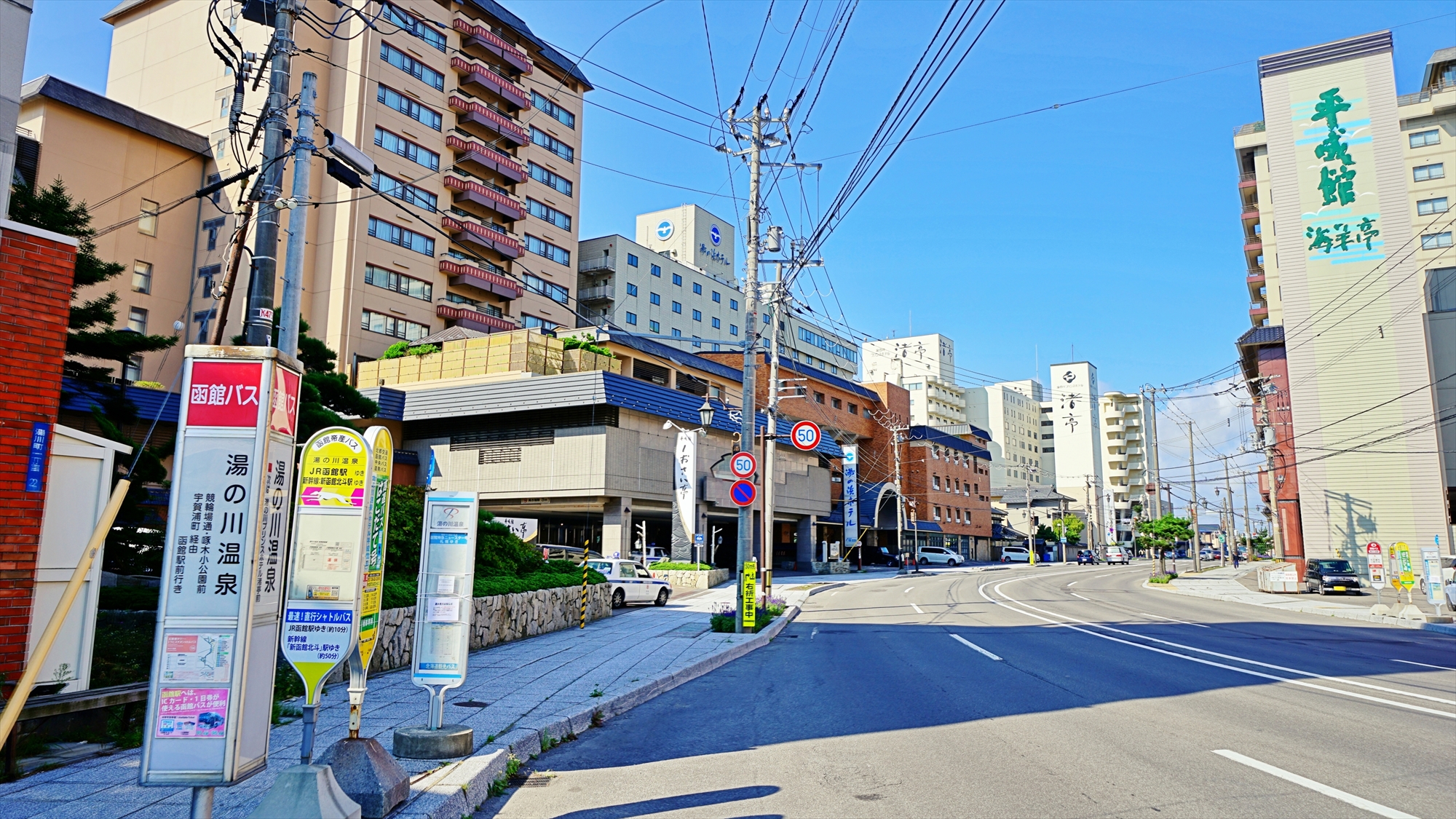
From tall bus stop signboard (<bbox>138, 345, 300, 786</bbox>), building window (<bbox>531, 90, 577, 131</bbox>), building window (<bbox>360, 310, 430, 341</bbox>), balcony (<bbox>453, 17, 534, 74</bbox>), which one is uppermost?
balcony (<bbox>453, 17, 534, 74</bbox>)

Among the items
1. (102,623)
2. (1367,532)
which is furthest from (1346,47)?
(102,623)

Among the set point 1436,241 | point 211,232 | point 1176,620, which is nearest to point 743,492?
point 1176,620

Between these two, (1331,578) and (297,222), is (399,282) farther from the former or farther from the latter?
(1331,578)

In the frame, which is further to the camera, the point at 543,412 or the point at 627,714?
the point at 543,412

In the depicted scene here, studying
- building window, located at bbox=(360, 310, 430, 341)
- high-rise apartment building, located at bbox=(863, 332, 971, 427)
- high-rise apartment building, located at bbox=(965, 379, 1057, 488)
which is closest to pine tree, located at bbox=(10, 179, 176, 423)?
building window, located at bbox=(360, 310, 430, 341)

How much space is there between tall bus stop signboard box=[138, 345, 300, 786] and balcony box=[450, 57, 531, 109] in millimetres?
54602

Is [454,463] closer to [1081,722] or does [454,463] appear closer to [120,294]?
[120,294]

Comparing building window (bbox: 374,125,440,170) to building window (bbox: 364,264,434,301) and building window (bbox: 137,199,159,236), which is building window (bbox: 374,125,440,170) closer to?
building window (bbox: 364,264,434,301)

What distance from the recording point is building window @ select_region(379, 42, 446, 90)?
161ft

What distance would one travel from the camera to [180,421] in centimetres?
470

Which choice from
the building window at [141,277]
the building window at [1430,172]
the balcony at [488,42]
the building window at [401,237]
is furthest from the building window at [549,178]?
the building window at [1430,172]

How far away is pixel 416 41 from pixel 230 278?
45873 millimetres

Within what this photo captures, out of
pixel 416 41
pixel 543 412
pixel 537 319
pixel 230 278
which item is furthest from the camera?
pixel 537 319

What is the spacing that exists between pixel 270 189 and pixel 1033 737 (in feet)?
33.4
